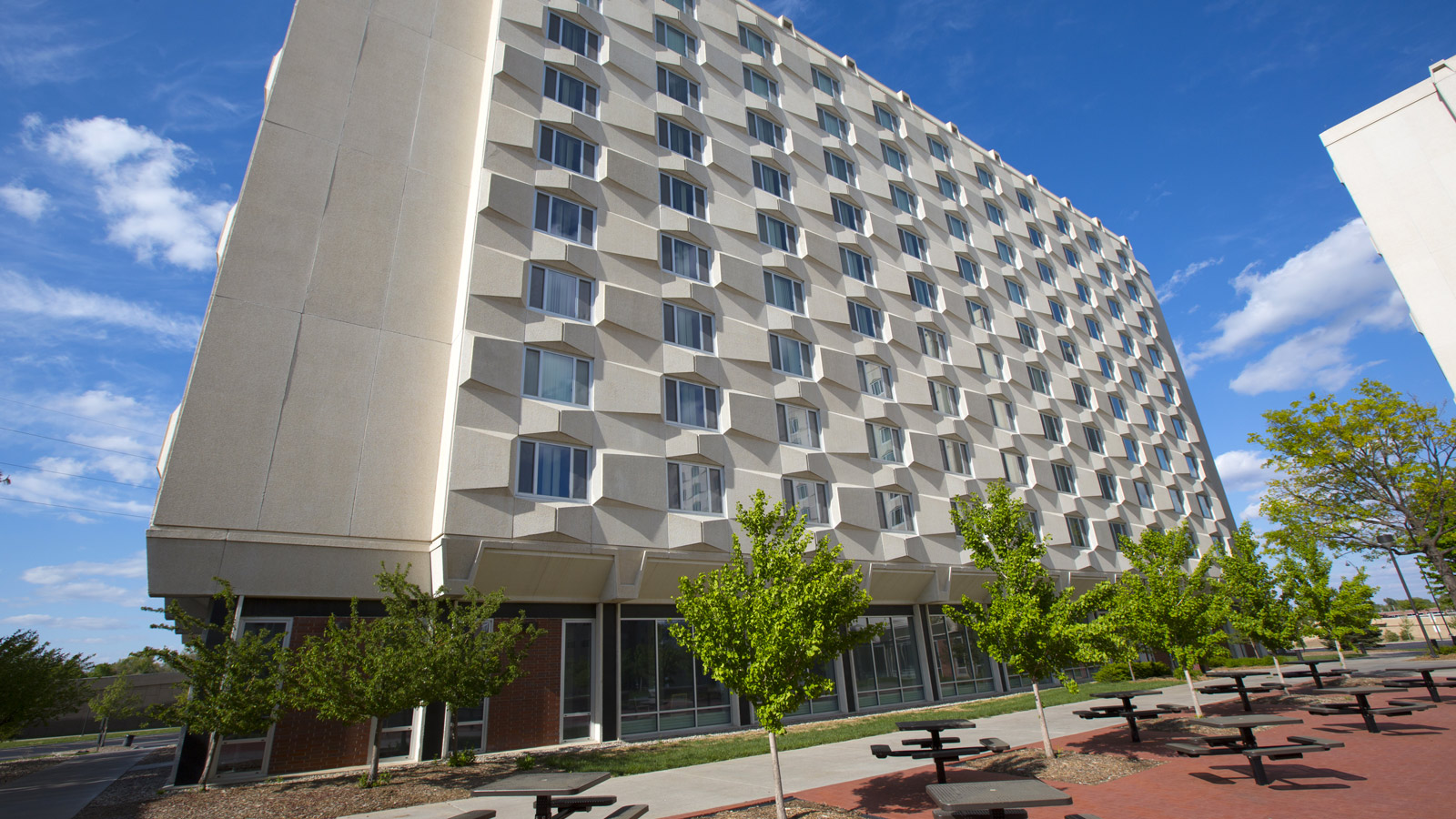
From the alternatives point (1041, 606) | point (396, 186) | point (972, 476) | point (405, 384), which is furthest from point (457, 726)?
point (972, 476)

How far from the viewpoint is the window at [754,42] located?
33.8 m

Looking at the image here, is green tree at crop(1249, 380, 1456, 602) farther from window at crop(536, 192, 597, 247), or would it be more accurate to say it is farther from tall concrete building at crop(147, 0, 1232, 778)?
window at crop(536, 192, 597, 247)

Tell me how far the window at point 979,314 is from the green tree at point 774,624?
3049cm

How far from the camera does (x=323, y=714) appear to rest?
1346 centimetres

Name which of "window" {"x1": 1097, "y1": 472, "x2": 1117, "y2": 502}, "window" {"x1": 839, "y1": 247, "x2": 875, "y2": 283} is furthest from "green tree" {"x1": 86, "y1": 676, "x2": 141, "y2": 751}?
"window" {"x1": 1097, "y1": 472, "x2": 1117, "y2": 502}

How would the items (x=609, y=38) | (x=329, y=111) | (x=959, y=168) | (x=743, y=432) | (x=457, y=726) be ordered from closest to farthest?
(x=457, y=726)
(x=329, y=111)
(x=743, y=432)
(x=609, y=38)
(x=959, y=168)

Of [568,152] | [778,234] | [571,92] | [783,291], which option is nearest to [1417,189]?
[778,234]

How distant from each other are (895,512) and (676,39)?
77.4 ft

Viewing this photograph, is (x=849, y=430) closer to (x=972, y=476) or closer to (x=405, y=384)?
(x=972, y=476)

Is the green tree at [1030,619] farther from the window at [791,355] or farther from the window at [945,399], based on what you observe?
the window at [945,399]

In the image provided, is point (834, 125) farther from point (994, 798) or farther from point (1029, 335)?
point (994, 798)

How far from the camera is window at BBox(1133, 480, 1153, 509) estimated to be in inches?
1743

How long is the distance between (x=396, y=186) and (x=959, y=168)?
117 ft

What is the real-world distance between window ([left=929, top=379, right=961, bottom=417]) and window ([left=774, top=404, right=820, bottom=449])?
847 centimetres
